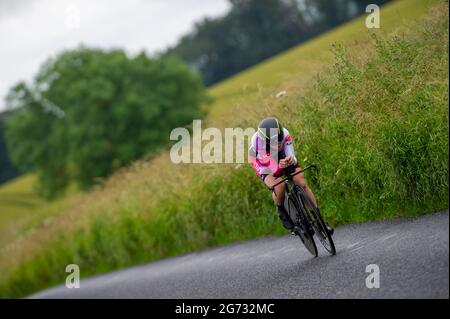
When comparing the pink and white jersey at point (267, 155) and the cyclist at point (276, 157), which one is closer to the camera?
the cyclist at point (276, 157)

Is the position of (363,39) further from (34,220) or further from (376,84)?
(34,220)

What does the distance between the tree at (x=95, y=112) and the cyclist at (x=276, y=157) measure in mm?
35543

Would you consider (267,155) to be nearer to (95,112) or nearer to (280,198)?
(280,198)

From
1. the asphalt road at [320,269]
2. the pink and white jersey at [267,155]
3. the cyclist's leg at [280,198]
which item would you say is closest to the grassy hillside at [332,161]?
the asphalt road at [320,269]

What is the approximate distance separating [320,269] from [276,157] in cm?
154

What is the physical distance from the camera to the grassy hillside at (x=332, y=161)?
921 centimetres

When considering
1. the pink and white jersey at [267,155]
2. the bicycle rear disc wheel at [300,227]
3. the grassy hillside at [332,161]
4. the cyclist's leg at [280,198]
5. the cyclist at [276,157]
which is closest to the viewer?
the cyclist at [276,157]

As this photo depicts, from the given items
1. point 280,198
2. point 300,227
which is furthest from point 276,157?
point 300,227

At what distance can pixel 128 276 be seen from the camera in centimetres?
1481

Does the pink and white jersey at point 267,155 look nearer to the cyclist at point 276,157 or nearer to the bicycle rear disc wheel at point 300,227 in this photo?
the cyclist at point 276,157

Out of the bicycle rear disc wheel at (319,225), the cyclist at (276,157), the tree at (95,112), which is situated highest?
the tree at (95,112)

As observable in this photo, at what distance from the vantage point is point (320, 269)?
854 centimetres

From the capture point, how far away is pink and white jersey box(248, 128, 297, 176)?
28.9ft

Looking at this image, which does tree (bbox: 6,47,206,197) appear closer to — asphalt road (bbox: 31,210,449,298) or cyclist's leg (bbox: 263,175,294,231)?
asphalt road (bbox: 31,210,449,298)
